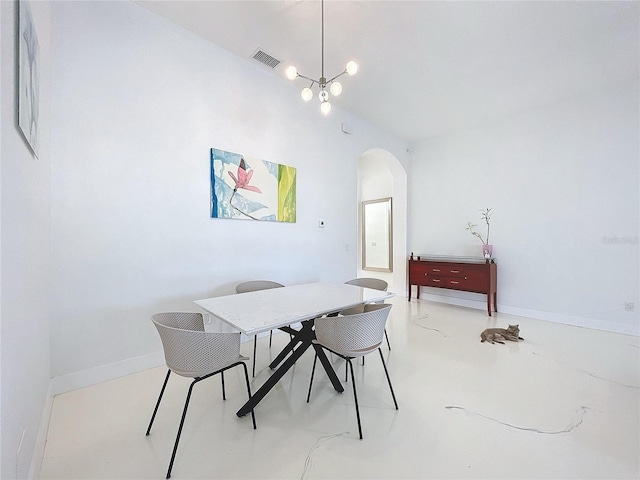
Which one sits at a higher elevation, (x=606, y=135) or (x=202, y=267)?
(x=606, y=135)

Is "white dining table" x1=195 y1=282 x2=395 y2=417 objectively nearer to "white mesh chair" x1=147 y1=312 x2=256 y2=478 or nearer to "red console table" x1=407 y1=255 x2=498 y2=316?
"white mesh chair" x1=147 y1=312 x2=256 y2=478

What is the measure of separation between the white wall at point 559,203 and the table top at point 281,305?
305cm

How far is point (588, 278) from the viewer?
348cm

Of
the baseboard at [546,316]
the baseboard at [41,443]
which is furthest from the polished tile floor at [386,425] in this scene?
the baseboard at [546,316]

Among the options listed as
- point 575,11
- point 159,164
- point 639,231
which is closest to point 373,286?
point 159,164

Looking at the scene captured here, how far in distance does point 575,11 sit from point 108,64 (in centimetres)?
382

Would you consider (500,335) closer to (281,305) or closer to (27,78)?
(281,305)

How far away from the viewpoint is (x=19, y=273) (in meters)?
1.10

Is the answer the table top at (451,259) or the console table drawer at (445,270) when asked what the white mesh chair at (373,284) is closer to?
the console table drawer at (445,270)

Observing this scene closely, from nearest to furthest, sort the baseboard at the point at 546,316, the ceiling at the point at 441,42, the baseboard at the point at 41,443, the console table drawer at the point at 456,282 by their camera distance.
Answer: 1. the baseboard at the point at 41,443
2. the ceiling at the point at 441,42
3. the baseboard at the point at 546,316
4. the console table drawer at the point at 456,282

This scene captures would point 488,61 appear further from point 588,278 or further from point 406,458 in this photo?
point 406,458

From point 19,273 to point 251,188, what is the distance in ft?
6.79

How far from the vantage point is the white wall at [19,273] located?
0.92 metres

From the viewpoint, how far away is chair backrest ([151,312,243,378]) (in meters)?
1.39
